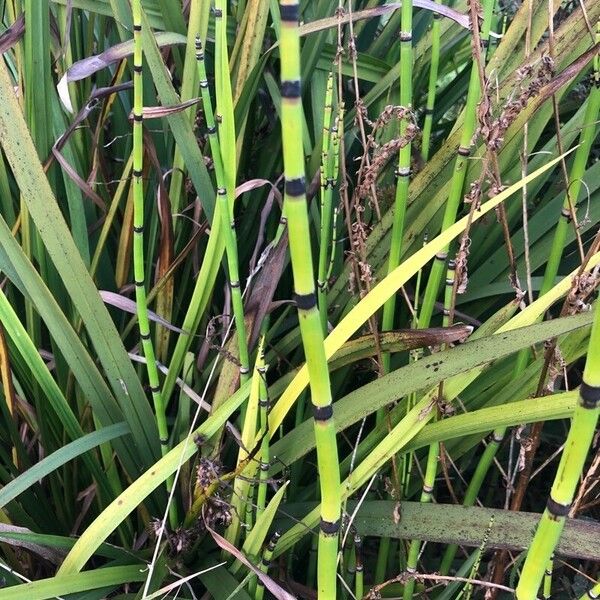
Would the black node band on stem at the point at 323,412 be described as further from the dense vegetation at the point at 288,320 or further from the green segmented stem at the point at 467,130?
the green segmented stem at the point at 467,130

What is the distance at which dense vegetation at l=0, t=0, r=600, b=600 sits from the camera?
556 mm

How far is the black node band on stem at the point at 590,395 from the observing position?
1.10 feet

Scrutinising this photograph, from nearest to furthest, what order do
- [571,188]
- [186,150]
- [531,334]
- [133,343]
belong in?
[531,334] → [571,188] → [186,150] → [133,343]

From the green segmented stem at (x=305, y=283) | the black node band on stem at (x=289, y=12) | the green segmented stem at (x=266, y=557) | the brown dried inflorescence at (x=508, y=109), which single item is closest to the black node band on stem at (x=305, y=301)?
the green segmented stem at (x=305, y=283)

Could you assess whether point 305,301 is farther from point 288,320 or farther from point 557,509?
point 288,320

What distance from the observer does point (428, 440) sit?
61 cm

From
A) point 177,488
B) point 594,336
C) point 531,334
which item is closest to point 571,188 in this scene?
point 531,334

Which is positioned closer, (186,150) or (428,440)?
(428,440)

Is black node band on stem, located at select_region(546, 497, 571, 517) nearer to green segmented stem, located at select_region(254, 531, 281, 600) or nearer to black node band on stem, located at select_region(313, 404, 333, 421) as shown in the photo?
black node band on stem, located at select_region(313, 404, 333, 421)

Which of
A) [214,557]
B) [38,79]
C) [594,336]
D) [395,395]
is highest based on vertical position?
[38,79]

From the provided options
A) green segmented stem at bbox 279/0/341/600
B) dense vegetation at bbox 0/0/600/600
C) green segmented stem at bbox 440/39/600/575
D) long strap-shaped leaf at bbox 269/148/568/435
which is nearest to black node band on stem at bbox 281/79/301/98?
green segmented stem at bbox 279/0/341/600

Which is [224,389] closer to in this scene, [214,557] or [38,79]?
[214,557]

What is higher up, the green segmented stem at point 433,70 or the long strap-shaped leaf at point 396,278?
the green segmented stem at point 433,70

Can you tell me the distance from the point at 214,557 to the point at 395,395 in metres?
0.31
